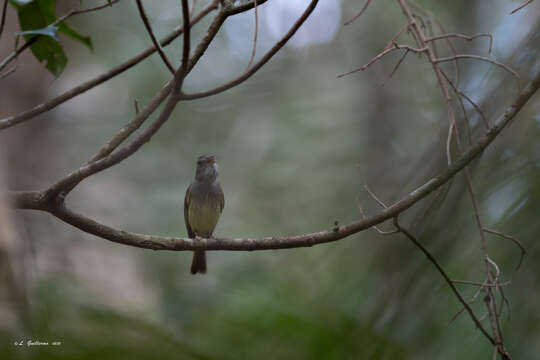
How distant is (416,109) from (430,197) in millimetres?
5559

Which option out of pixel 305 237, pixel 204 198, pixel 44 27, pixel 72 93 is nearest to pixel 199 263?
pixel 204 198

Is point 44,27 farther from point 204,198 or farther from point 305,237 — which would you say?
point 204,198

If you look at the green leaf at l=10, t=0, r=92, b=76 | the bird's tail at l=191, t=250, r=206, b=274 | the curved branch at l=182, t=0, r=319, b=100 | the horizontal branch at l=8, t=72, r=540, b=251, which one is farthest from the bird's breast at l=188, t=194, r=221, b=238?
the curved branch at l=182, t=0, r=319, b=100

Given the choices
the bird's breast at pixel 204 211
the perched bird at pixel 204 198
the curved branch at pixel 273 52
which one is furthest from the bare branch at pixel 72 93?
the bird's breast at pixel 204 211

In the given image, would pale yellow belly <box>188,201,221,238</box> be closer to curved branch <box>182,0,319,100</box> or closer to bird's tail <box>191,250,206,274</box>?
bird's tail <box>191,250,206,274</box>

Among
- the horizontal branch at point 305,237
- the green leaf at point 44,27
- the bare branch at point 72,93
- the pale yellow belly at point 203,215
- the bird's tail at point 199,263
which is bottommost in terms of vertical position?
the bird's tail at point 199,263

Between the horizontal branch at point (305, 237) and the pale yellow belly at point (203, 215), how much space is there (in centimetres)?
198

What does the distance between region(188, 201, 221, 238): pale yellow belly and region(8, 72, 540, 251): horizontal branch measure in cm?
198

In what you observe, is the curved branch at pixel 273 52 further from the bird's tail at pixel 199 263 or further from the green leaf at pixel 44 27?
the bird's tail at pixel 199 263

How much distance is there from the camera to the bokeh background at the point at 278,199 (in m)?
0.99

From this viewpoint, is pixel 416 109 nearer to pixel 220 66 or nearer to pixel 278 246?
pixel 220 66

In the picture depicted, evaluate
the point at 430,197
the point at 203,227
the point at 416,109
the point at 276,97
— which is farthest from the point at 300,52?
the point at 430,197

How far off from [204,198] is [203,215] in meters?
0.18

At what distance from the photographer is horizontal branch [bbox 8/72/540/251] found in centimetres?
246
